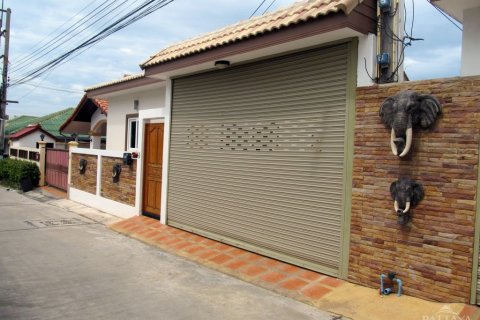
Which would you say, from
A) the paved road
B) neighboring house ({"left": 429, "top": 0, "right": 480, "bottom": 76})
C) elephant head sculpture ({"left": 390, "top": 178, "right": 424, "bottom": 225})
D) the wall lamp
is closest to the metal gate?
the paved road

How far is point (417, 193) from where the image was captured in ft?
14.4

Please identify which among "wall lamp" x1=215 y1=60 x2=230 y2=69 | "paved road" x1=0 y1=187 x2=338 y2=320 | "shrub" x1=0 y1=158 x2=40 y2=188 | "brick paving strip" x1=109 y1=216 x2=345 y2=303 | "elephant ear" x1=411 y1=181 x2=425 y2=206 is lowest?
"paved road" x1=0 y1=187 x2=338 y2=320

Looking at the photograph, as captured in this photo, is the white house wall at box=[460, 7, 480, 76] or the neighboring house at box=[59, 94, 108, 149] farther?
the neighboring house at box=[59, 94, 108, 149]

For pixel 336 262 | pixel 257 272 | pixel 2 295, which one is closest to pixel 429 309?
pixel 336 262

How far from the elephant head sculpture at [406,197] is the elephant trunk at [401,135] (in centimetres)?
33

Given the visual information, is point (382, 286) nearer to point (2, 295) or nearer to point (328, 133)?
point (328, 133)

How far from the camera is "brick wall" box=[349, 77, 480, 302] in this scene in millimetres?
4086

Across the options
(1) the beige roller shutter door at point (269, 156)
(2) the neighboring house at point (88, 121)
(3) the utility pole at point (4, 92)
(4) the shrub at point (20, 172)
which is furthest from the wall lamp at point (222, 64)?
(3) the utility pole at point (4, 92)

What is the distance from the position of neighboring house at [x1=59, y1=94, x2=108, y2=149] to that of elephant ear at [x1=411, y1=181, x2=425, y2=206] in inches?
501

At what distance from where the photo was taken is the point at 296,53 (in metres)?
5.74

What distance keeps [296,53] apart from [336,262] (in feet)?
9.75

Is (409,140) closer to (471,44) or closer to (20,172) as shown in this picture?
(471,44)

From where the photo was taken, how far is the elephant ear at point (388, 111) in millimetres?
4535

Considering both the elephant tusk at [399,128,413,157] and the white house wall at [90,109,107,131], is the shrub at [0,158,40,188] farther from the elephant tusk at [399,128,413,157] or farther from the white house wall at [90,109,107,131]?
the elephant tusk at [399,128,413,157]
